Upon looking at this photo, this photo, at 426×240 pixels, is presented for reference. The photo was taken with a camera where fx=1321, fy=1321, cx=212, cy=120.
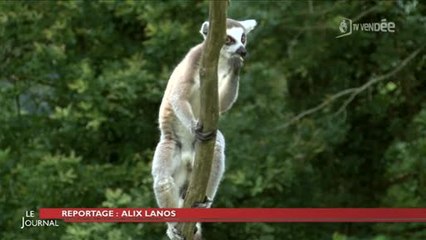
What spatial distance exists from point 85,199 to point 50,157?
26 centimetres

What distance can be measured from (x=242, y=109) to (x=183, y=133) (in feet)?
4.22

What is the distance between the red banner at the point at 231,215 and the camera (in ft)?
12.4

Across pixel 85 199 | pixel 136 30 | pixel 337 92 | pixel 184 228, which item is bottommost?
pixel 184 228

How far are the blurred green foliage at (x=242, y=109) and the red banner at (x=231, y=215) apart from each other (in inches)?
22.8

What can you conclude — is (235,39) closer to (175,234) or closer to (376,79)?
(175,234)

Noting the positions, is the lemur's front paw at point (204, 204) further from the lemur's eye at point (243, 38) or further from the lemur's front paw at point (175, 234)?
the lemur's eye at point (243, 38)

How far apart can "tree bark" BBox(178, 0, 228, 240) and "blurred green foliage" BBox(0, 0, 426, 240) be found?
112 cm

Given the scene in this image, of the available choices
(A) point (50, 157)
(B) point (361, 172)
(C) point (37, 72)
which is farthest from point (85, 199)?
(B) point (361, 172)

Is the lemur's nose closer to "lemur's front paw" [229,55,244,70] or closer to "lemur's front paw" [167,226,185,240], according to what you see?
"lemur's front paw" [229,55,244,70]

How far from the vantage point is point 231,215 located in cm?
408

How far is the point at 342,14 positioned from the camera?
16.2ft

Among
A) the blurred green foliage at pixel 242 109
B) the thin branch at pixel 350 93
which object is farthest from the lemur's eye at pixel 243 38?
the thin branch at pixel 350 93

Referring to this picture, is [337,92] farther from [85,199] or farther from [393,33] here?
[85,199]

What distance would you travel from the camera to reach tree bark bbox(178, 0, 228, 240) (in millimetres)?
3180
